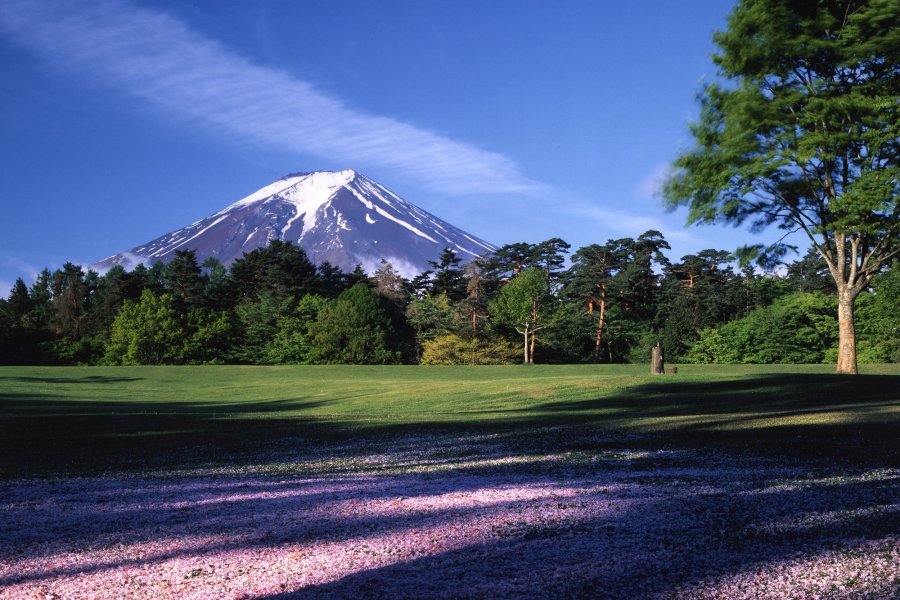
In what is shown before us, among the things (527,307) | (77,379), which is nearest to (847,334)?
(77,379)

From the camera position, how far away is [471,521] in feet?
22.4

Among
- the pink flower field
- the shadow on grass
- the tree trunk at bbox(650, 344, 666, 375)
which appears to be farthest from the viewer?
the shadow on grass

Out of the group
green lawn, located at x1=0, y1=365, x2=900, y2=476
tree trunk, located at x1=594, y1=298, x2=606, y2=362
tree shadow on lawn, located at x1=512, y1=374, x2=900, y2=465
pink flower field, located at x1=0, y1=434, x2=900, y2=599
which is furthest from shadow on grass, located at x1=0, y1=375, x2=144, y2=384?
tree trunk, located at x1=594, y1=298, x2=606, y2=362

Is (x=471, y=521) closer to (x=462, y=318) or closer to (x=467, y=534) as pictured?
(x=467, y=534)

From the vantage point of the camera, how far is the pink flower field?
198 inches

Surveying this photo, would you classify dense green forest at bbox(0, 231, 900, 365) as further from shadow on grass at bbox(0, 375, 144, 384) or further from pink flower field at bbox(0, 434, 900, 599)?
pink flower field at bbox(0, 434, 900, 599)

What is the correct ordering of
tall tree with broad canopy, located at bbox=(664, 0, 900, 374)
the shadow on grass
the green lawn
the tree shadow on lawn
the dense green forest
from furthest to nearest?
the dense green forest
the shadow on grass
tall tree with broad canopy, located at bbox=(664, 0, 900, 374)
the green lawn
the tree shadow on lawn

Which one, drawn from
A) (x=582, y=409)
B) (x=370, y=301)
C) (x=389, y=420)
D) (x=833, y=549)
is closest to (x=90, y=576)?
(x=833, y=549)

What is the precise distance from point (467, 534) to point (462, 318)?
76.8 metres

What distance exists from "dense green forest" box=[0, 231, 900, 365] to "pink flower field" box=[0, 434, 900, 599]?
66180 millimetres

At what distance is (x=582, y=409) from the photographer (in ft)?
75.0

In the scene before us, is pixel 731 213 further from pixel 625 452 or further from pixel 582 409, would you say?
pixel 625 452

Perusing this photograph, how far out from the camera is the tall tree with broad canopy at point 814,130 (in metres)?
24.7

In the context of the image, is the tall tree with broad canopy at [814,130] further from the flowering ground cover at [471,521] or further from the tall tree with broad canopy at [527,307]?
the tall tree with broad canopy at [527,307]
